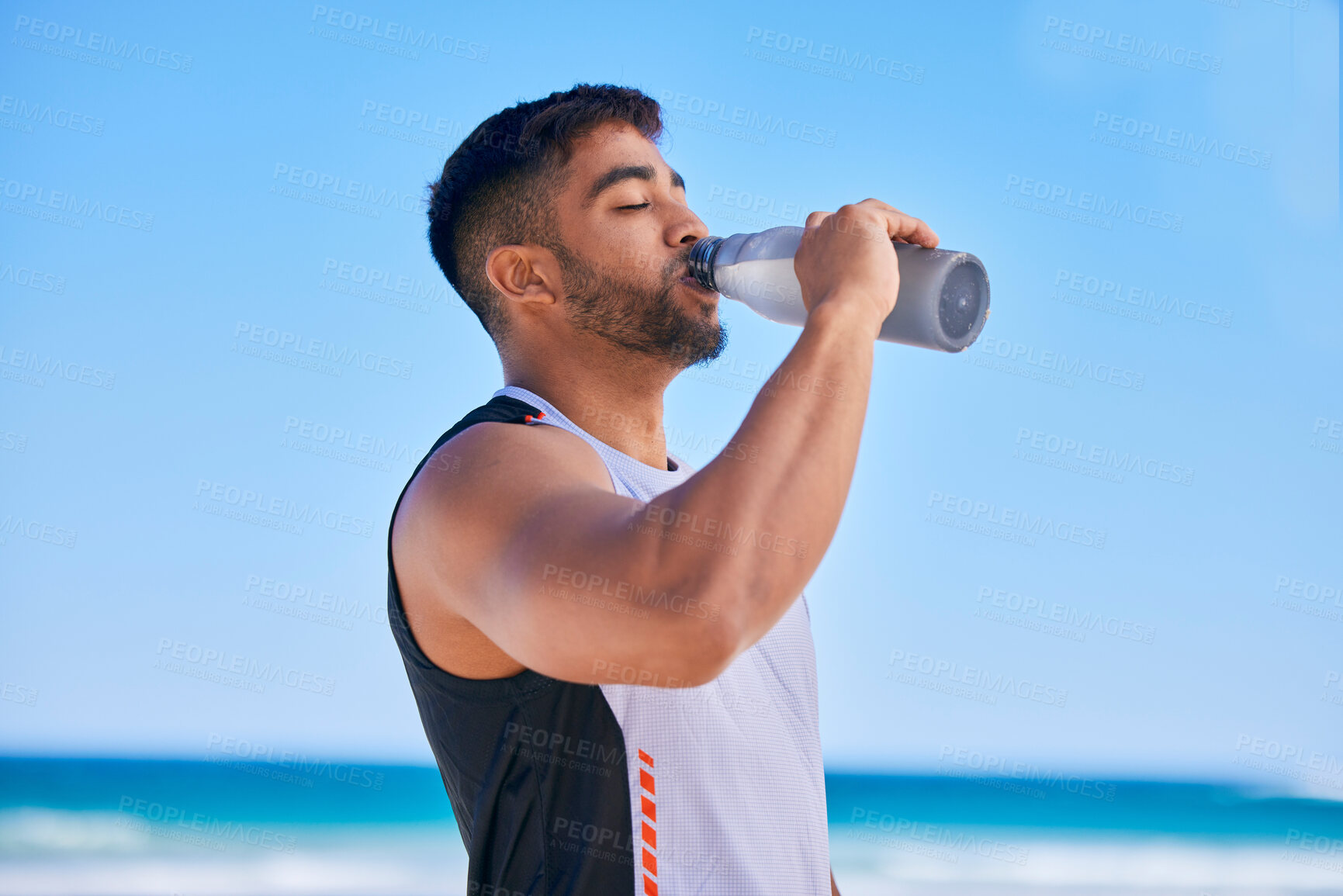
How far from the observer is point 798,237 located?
3.56 feet

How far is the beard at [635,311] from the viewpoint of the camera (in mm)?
1179

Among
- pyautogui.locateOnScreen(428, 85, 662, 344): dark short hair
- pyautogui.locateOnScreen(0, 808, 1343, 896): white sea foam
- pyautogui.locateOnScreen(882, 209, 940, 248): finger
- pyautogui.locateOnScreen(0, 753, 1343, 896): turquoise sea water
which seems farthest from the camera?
pyautogui.locateOnScreen(0, 753, 1343, 896): turquoise sea water

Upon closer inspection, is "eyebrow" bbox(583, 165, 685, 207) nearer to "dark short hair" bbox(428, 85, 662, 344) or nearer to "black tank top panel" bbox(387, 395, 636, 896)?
"dark short hair" bbox(428, 85, 662, 344)

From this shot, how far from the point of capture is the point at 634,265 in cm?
118

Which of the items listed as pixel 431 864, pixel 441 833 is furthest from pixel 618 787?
pixel 441 833

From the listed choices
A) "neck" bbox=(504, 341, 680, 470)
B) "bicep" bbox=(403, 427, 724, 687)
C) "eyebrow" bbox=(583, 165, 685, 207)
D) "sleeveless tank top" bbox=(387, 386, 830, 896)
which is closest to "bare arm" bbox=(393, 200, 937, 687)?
"bicep" bbox=(403, 427, 724, 687)

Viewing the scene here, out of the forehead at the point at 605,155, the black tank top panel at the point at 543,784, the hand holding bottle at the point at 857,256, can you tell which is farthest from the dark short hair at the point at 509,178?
the black tank top panel at the point at 543,784

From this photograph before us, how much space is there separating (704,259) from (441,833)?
7204 millimetres

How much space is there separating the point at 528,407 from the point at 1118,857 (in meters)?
7.88

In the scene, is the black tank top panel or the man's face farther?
the man's face

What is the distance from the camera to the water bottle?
0.98 m

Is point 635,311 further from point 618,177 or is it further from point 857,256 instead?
point 857,256

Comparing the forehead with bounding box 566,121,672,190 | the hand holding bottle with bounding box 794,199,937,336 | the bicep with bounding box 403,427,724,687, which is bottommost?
the bicep with bounding box 403,427,724,687

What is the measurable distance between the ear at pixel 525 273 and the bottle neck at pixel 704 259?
171mm
